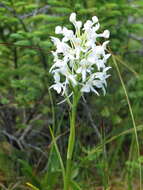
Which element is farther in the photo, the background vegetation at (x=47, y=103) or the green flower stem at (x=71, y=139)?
the background vegetation at (x=47, y=103)

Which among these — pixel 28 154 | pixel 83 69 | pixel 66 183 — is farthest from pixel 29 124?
pixel 83 69

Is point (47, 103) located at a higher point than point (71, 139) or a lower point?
lower

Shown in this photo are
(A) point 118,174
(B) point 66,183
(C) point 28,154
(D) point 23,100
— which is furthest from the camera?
(A) point 118,174

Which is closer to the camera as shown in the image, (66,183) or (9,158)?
(66,183)

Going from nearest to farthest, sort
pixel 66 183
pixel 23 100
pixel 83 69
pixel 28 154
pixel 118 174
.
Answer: pixel 83 69
pixel 66 183
pixel 23 100
pixel 28 154
pixel 118 174

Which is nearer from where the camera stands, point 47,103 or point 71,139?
→ point 71,139

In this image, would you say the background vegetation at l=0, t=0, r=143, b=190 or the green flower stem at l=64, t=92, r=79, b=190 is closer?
the green flower stem at l=64, t=92, r=79, b=190

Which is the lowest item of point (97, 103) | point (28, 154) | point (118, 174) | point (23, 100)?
point (118, 174)

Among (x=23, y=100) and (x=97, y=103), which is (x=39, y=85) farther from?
(x=97, y=103)
